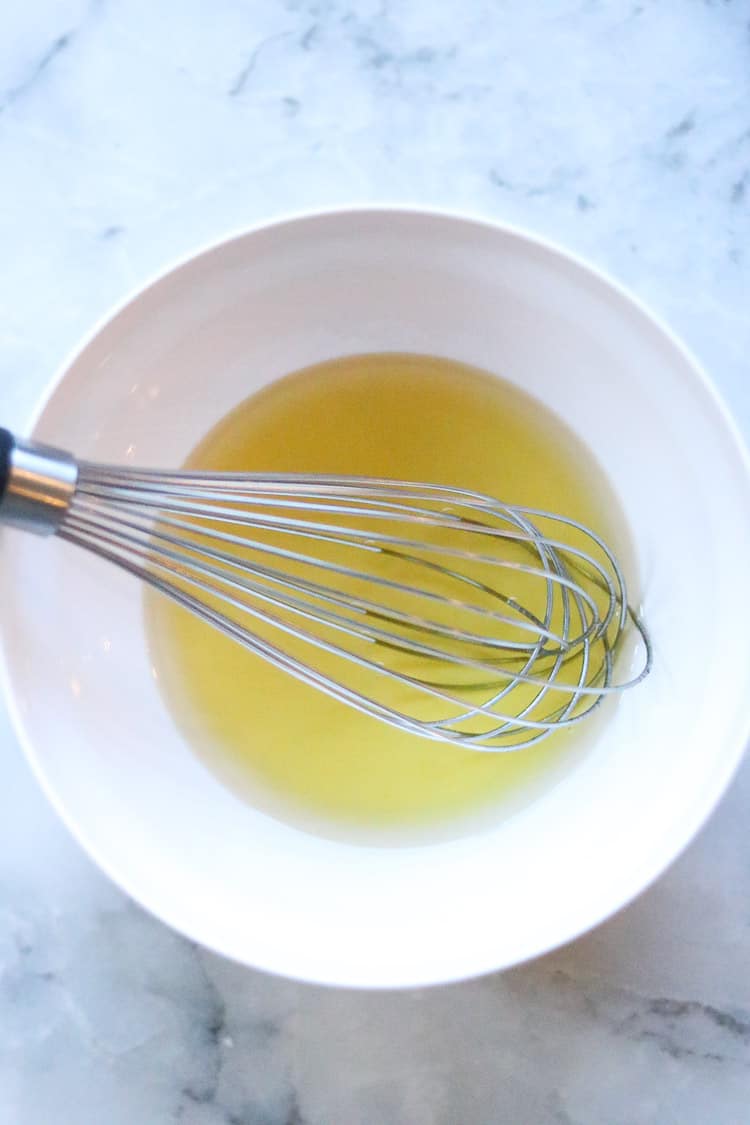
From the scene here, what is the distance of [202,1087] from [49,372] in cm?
53

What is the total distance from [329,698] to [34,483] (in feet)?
1.14

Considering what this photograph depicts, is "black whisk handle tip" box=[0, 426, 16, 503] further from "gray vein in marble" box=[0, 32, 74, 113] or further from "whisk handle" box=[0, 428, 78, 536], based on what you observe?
"gray vein in marble" box=[0, 32, 74, 113]

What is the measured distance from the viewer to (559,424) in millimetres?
717

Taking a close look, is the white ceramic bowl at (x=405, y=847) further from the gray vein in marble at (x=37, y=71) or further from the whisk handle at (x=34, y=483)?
the gray vein in marble at (x=37, y=71)

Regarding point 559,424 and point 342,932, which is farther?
point 559,424

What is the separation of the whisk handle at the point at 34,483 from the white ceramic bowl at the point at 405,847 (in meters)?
0.08

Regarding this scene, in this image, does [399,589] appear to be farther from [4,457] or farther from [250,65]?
[250,65]

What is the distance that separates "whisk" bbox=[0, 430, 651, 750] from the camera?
60cm

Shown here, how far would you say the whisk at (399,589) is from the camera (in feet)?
1.97

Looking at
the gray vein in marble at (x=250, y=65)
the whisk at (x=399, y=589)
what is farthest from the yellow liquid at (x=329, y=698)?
the gray vein in marble at (x=250, y=65)

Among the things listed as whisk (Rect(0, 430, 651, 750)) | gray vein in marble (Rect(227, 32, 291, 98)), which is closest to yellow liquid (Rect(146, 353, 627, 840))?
whisk (Rect(0, 430, 651, 750))

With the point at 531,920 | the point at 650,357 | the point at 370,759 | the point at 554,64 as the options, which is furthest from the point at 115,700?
the point at 554,64

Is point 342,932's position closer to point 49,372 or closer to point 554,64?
point 49,372

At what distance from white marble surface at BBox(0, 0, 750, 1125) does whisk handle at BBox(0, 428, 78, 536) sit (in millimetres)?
234
